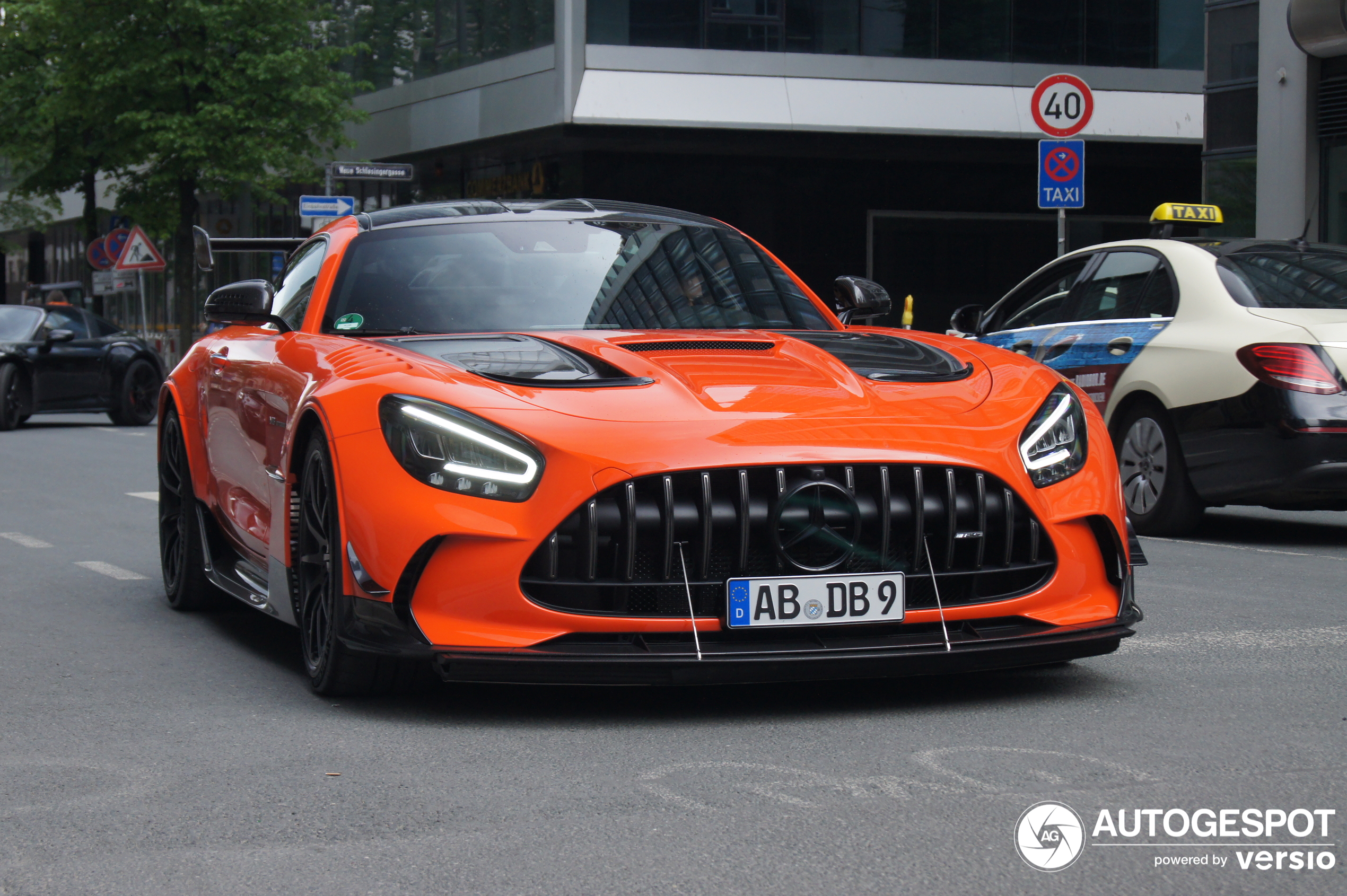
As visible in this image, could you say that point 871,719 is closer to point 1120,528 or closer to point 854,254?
point 1120,528

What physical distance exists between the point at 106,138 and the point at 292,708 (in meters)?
29.3

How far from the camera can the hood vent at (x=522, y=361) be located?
4.68 meters

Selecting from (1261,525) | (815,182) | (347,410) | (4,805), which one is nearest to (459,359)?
(347,410)

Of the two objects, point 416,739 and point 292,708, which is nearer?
point 416,739

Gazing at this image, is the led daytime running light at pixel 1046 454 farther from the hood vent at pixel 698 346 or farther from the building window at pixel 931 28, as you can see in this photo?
the building window at pixel 931 28

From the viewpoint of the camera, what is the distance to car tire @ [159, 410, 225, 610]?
668cm

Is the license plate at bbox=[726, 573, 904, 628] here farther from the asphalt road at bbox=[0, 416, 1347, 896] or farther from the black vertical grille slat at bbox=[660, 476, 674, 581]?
the asphalt road at bbox=[0, 416, 1347, 896]

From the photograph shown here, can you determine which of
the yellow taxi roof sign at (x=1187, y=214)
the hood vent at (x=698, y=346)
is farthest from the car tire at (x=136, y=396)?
the hood vent at (x=698, y=346)

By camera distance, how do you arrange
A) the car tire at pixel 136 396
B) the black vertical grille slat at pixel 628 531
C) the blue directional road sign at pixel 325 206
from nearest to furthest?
the black vertical grille slat at pixel 628 531
the car tire at pixel 136 396
the blue directional road sign at pixel 325 206

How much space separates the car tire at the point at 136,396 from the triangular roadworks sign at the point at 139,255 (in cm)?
761

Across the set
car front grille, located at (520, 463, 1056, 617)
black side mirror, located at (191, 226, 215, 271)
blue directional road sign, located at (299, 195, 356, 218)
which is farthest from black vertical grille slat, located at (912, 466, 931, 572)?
blue directional road sign, located at (299, 195, 356, 218)

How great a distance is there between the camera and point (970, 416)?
4.72 meters

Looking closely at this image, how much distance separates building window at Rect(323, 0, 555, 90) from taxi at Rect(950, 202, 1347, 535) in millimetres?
19038

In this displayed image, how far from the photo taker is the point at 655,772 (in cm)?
397
